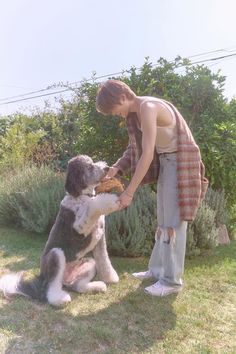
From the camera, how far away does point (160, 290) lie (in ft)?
12.5

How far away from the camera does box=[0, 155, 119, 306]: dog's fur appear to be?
356cm

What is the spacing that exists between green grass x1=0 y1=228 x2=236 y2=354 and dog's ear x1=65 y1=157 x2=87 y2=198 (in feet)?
3.22

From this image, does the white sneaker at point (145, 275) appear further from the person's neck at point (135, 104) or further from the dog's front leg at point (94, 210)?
the person's neck at point (135, 104)

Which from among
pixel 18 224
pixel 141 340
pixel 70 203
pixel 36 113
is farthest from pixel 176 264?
pixel 36 113

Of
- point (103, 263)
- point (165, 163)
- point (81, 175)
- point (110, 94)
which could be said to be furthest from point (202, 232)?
point (110, 94)

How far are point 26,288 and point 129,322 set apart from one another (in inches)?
39.4

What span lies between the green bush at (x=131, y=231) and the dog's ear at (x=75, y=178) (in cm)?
150

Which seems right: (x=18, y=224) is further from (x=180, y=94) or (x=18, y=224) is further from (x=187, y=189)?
(x=187, y=189)

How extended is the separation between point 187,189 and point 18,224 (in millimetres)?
3893

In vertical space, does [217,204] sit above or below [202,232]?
above

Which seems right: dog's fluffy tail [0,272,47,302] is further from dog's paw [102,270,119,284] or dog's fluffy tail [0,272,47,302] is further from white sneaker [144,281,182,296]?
white sneaker [144,281,182,296]

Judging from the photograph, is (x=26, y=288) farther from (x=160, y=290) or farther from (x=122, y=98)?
(x=122, y=98)

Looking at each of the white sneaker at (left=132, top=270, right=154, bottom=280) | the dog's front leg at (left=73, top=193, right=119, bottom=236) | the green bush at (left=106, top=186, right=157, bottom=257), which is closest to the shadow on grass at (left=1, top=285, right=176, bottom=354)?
the white sneaker at (left=132, top=270, right=154, bottom=280)

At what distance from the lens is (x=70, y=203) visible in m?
3.67
